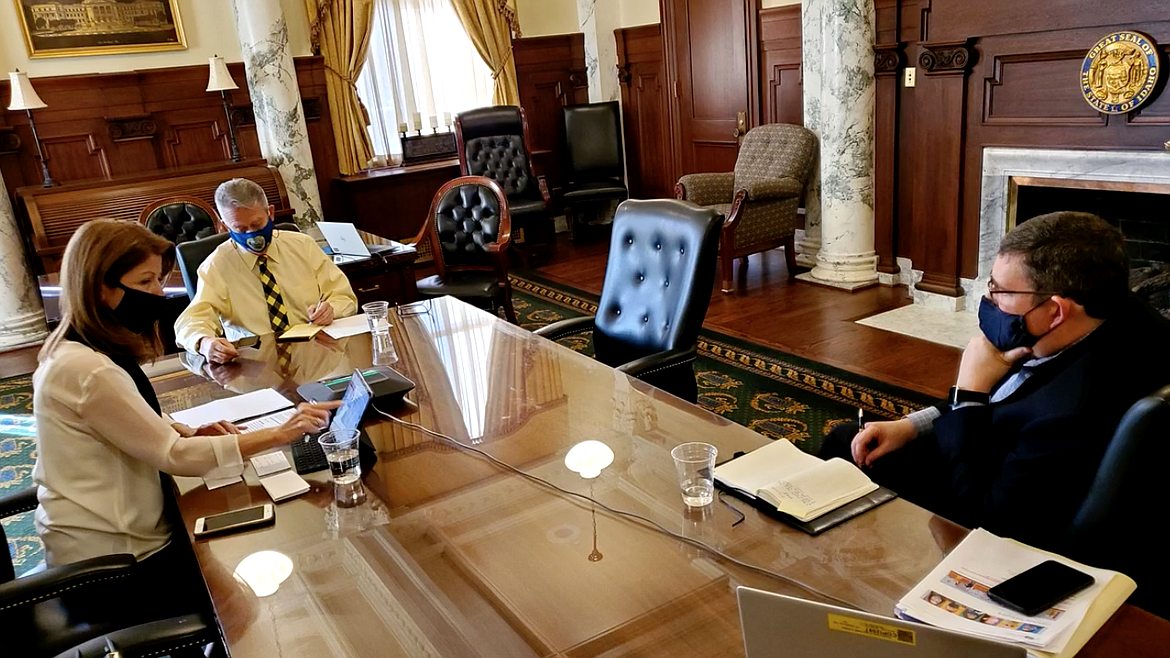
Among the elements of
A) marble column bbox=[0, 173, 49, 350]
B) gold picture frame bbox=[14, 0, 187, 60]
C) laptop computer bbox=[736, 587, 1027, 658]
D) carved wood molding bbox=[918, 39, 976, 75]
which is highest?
gold picture frame bbox=[14, 0, 187, 60]

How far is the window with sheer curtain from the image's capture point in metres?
7.08

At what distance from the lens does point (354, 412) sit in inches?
73.7

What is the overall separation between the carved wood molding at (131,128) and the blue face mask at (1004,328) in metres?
6.17

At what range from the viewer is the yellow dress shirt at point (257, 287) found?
9.87ft

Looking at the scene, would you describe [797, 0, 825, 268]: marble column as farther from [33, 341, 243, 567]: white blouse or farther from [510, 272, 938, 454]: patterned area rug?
[33, 341, 243, 567]: white blouse

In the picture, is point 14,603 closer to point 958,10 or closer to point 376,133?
point 958,10

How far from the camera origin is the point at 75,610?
1699mm

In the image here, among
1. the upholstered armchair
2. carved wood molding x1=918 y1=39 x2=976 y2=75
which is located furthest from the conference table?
the upholstered armchair

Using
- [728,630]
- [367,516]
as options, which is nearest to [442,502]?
[367,516]

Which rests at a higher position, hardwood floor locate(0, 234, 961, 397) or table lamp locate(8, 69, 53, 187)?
table lamp locate(8, 69, 53, 187)

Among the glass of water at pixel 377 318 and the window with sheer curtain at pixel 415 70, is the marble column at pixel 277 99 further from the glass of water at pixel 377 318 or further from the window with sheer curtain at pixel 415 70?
the glass of water at pixel 377 318

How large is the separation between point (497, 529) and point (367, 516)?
265mm

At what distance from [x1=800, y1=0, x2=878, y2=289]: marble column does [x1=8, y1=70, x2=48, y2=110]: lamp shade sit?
193 inches

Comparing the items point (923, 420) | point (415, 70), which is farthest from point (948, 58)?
point (415, 70)
